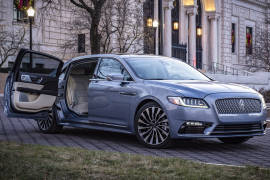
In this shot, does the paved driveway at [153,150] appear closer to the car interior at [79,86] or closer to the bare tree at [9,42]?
the car interior at [79,86]

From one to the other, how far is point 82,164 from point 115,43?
112 ft

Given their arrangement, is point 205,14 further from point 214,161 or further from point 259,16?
point 214,161

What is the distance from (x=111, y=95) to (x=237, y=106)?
2341 millimetres

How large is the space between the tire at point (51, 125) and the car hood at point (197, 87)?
2961 millimetres

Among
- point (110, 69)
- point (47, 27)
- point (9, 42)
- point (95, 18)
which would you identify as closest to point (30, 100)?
point (110, 69)

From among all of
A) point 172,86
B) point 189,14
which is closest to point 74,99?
point 172,86

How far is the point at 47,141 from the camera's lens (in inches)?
388

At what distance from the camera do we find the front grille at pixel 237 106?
343 inches

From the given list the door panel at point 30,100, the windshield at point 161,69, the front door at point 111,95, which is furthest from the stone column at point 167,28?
the front door at point 111,95

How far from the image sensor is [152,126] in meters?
8.95

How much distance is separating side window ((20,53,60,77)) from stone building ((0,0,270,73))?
79.0 feet

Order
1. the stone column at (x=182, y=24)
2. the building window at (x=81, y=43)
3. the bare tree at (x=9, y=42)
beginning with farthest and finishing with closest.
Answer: the stone column at (x=182, y=24) < the building window at (x=81, y=43) < the bare tree at (x=9, y=42)

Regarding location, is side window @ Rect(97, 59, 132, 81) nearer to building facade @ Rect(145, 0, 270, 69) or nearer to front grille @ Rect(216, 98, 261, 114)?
front grille @ Rect(216, 98, 261, 114)

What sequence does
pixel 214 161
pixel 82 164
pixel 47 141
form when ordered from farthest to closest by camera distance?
pixel 47 141 < pixel 214 161 < pixel 82 164
